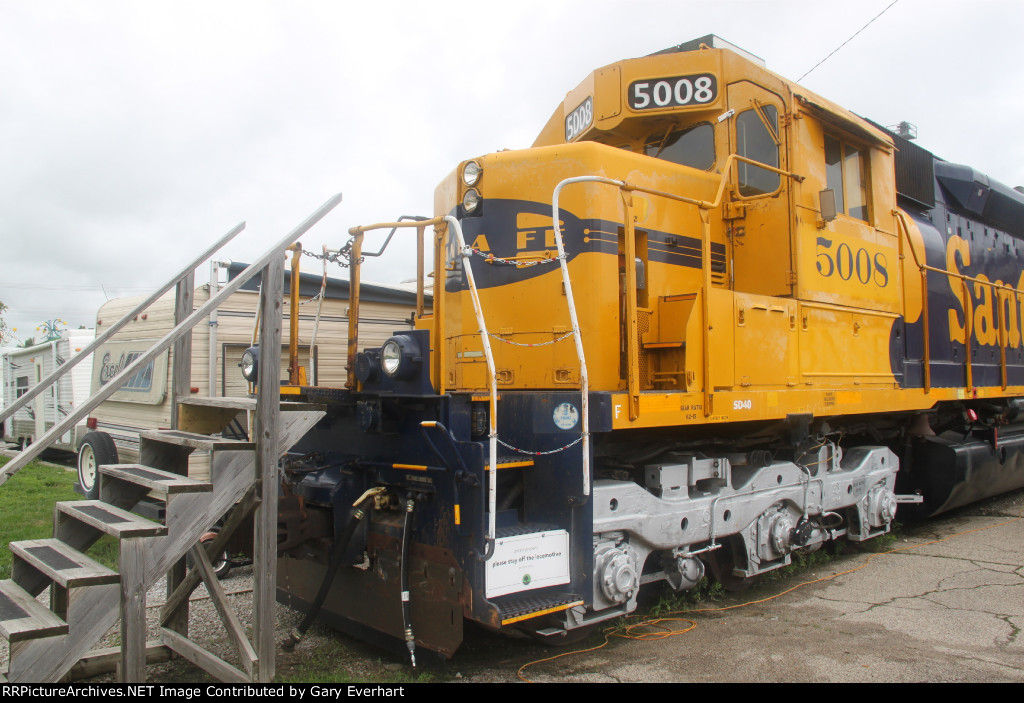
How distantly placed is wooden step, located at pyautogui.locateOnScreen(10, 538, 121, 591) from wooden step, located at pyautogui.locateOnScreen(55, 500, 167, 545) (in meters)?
0.14

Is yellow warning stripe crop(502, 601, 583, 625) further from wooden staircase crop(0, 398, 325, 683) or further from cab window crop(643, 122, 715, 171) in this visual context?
cab window crop(643, 122, 715, 171)

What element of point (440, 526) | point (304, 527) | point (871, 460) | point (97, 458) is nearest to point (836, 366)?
point (871, 460)

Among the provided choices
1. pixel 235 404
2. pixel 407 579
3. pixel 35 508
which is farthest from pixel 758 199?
pixel 35 508

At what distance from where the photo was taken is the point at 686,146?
5.60 m

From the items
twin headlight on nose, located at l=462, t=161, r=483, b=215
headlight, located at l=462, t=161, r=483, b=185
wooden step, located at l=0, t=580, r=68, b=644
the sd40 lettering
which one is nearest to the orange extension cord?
wooden step, located at l=0, t=580, r=68, b=644

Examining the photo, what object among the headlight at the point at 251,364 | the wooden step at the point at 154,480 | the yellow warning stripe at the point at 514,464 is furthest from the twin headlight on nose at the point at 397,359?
the wooden step at the point at 154,480

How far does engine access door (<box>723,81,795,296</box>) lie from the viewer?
524cm

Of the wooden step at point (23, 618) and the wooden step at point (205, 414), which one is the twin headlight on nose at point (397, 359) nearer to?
the wooden step at point (205, 414)

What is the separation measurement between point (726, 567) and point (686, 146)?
10.3ft

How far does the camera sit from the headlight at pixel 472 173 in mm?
4734

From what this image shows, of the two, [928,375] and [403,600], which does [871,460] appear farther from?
[403,600]

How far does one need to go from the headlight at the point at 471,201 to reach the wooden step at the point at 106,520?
2.59 meters

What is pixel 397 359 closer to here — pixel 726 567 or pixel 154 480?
pixel 154 480

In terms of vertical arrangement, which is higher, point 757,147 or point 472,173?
point 757,147
